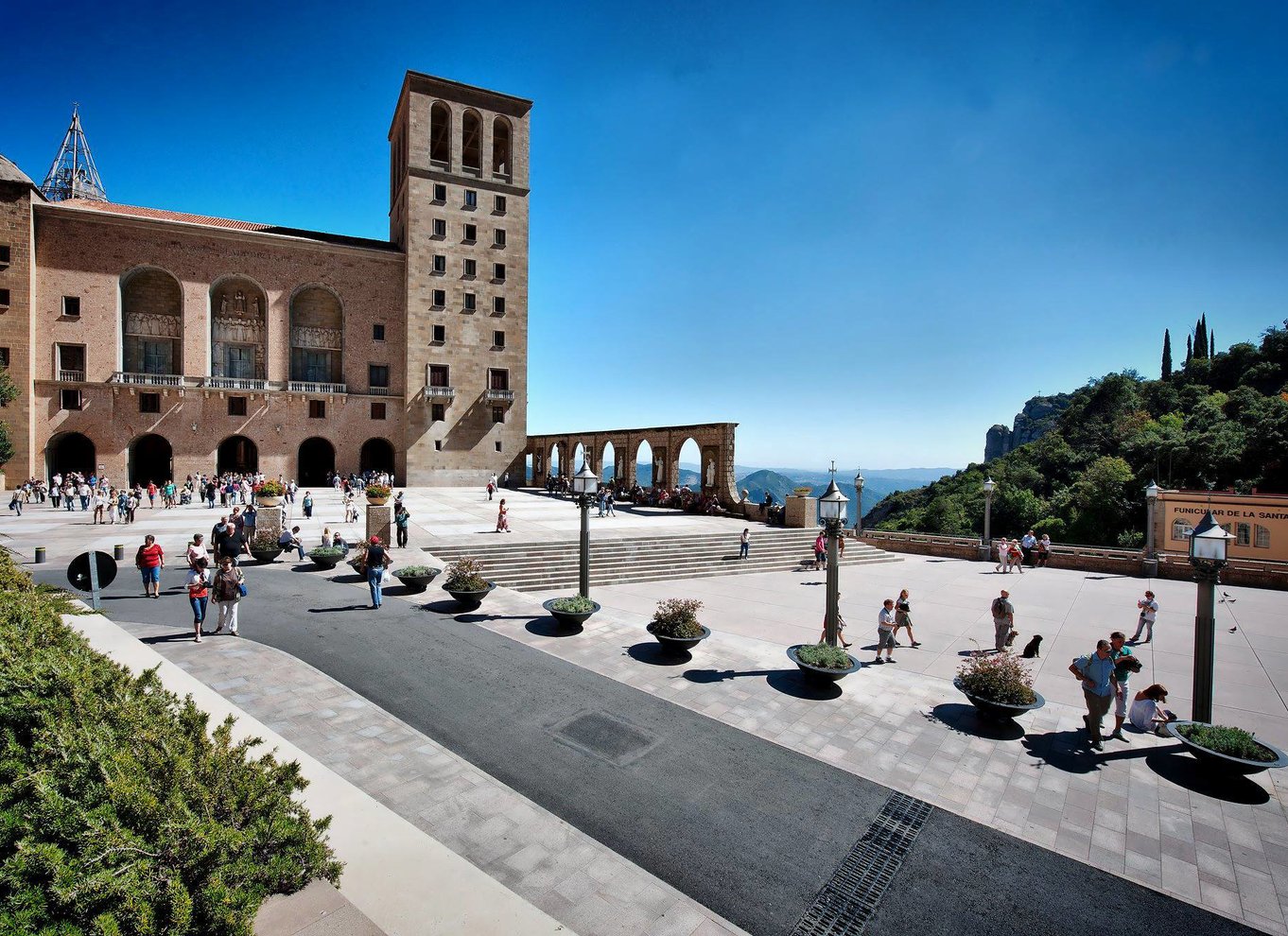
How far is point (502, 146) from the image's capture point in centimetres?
4731

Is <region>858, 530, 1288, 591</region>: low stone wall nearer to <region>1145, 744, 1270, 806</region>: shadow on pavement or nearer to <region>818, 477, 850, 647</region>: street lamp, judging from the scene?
<region>1145, 744, 1270, 806</region>: shadow on pavement

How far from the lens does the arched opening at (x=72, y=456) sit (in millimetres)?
37000

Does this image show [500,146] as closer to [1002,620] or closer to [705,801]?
[1002,620]

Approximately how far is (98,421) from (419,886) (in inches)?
1826

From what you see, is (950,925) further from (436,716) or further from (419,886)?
(436,716)

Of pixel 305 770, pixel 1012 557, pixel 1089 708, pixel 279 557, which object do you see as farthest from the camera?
pixel 1012 557

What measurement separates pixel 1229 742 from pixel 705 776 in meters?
5.97

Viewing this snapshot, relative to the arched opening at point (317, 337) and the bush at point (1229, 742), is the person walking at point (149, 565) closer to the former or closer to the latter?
the bush at point (1229, 742)

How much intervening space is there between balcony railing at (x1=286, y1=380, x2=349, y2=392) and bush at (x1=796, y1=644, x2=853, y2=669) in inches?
1638

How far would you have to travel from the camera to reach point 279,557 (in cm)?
1777

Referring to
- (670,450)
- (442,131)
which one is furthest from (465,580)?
(442,131)

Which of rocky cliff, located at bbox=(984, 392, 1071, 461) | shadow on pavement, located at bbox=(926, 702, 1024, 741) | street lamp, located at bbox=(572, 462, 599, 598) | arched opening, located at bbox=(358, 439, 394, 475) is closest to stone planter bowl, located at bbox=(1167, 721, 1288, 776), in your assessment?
shadow on pavement, located at bbox=(926, 702, 1024, 741)

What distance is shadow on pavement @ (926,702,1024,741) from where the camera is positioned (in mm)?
7949

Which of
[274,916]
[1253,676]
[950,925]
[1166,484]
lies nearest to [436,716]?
[274,916]
